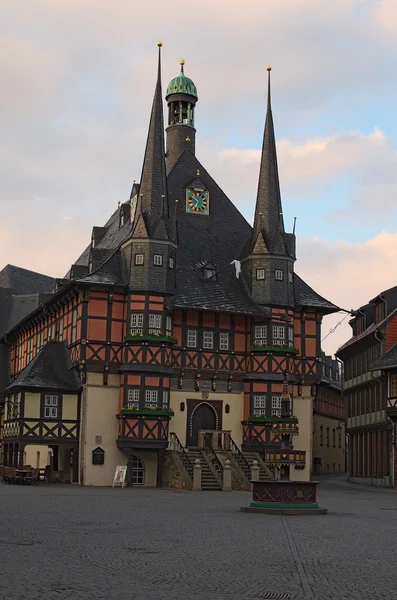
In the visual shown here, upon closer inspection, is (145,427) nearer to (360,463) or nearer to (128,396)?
(128,396)

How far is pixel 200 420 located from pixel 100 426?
6.00 meters

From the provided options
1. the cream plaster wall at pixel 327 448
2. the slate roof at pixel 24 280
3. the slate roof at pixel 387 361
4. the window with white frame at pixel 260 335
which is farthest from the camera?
the slate roof at pixel 24 280

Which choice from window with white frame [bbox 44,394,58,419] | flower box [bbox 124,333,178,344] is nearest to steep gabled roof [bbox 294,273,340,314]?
flower box [bbox 124,333,178,344]

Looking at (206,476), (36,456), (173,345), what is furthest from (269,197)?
(36,456)

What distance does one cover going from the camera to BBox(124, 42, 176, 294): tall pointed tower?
53094mm

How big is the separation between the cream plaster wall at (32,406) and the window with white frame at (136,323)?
268 inches

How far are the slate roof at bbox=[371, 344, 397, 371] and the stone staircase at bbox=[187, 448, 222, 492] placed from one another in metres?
11.3

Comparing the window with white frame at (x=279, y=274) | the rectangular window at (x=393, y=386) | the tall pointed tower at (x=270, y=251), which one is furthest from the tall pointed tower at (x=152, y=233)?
the rectangular window at (x=393, y=386)

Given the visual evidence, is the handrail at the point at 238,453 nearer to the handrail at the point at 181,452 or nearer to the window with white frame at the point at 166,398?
the handrail at the point at 181,452

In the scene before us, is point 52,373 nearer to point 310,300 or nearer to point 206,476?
point 206,476

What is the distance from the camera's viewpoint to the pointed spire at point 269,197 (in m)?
57.3

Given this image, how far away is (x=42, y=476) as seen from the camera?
57.5 meters

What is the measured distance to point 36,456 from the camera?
67.6 metres

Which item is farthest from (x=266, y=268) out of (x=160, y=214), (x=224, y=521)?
(x=224, y=521)
